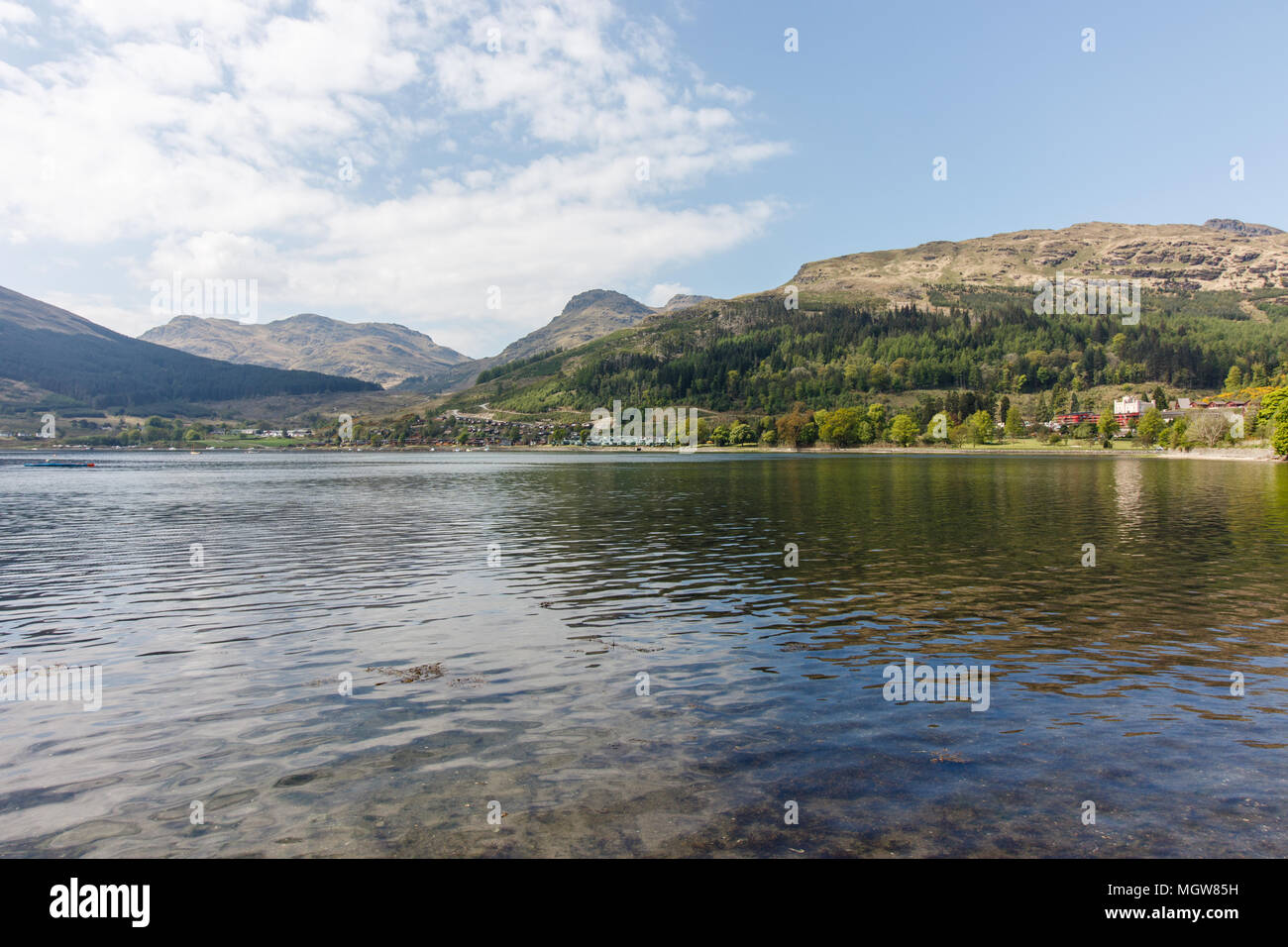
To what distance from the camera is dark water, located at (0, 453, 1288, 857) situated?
11.9m

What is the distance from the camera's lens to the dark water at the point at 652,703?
11.9 meters

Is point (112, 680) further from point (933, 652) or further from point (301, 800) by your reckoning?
point (933, 652)

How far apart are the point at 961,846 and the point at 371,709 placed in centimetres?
1351

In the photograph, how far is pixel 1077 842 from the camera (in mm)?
11227

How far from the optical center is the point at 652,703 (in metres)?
18.1
